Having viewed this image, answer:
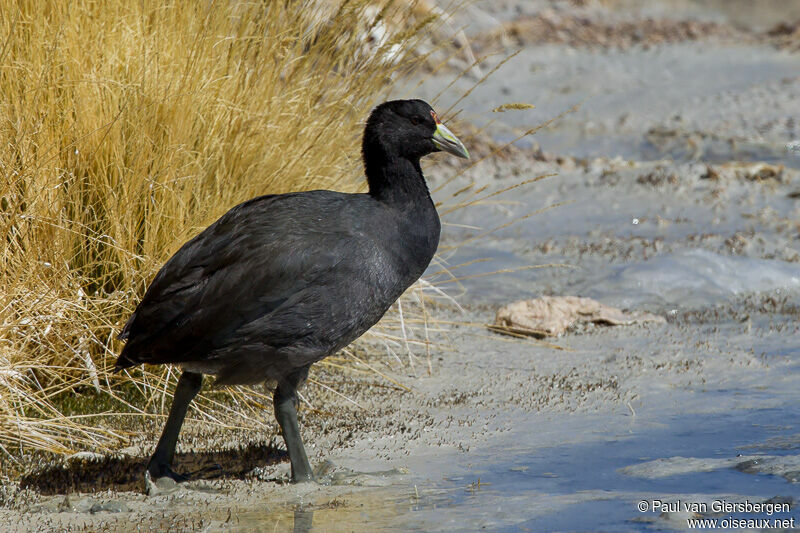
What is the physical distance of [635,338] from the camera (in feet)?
20.8

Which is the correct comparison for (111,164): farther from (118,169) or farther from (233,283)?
(233,283)

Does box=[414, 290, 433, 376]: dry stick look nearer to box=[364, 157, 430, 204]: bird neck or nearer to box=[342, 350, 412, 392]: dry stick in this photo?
box=[342, 350, 412, 392]: dry stick

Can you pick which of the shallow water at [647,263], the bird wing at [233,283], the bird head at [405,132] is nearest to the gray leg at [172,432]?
the bird wing at [233,283]

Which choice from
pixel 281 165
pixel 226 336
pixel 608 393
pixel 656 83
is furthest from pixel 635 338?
pixel 656 83

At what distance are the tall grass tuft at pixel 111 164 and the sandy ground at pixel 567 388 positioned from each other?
48cm

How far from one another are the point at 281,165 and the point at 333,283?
154cm

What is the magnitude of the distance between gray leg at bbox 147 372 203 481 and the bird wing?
0.75 ft

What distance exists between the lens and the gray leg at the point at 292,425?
172 inches

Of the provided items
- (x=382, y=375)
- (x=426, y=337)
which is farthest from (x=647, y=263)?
(x=382, y=375)

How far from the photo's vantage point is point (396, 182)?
15.3 feet

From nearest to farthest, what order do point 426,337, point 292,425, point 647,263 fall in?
point 292,425 → point 426,337 → point 647,263

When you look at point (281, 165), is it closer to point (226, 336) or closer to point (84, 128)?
point (84, 128)

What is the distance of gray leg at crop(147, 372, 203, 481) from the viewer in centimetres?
438

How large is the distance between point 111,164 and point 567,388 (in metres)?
2.52
